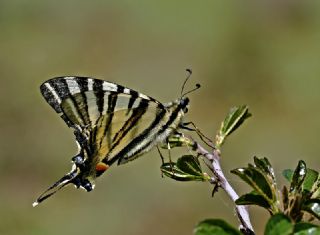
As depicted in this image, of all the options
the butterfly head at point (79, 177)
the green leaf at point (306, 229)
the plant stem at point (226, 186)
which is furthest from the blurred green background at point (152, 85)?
the green leaf at point (306, 229)

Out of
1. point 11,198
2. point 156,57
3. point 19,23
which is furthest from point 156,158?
point 19,23

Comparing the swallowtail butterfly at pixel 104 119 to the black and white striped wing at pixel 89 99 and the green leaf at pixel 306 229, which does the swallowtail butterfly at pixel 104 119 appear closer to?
the black and white striped wing at pixel 89 99

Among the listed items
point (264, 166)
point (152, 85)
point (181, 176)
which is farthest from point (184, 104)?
point (152, 85)

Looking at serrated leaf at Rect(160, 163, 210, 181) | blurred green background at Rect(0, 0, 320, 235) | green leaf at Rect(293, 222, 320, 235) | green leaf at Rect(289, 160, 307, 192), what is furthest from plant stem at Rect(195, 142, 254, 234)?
blurred green background at Rect(0, 0, 320, 235)

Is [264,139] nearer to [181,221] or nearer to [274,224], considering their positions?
[181,221]

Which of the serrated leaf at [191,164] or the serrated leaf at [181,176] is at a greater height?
the serrated leaf at [191,164]

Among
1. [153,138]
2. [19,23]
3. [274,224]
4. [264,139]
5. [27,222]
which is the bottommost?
[27,222]

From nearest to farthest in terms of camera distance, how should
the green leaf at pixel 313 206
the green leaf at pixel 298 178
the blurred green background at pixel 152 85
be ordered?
the green leaf at pixel 313 206 < the green leaf at pixel 298 178 < the blurred green background at pixel 152 85
